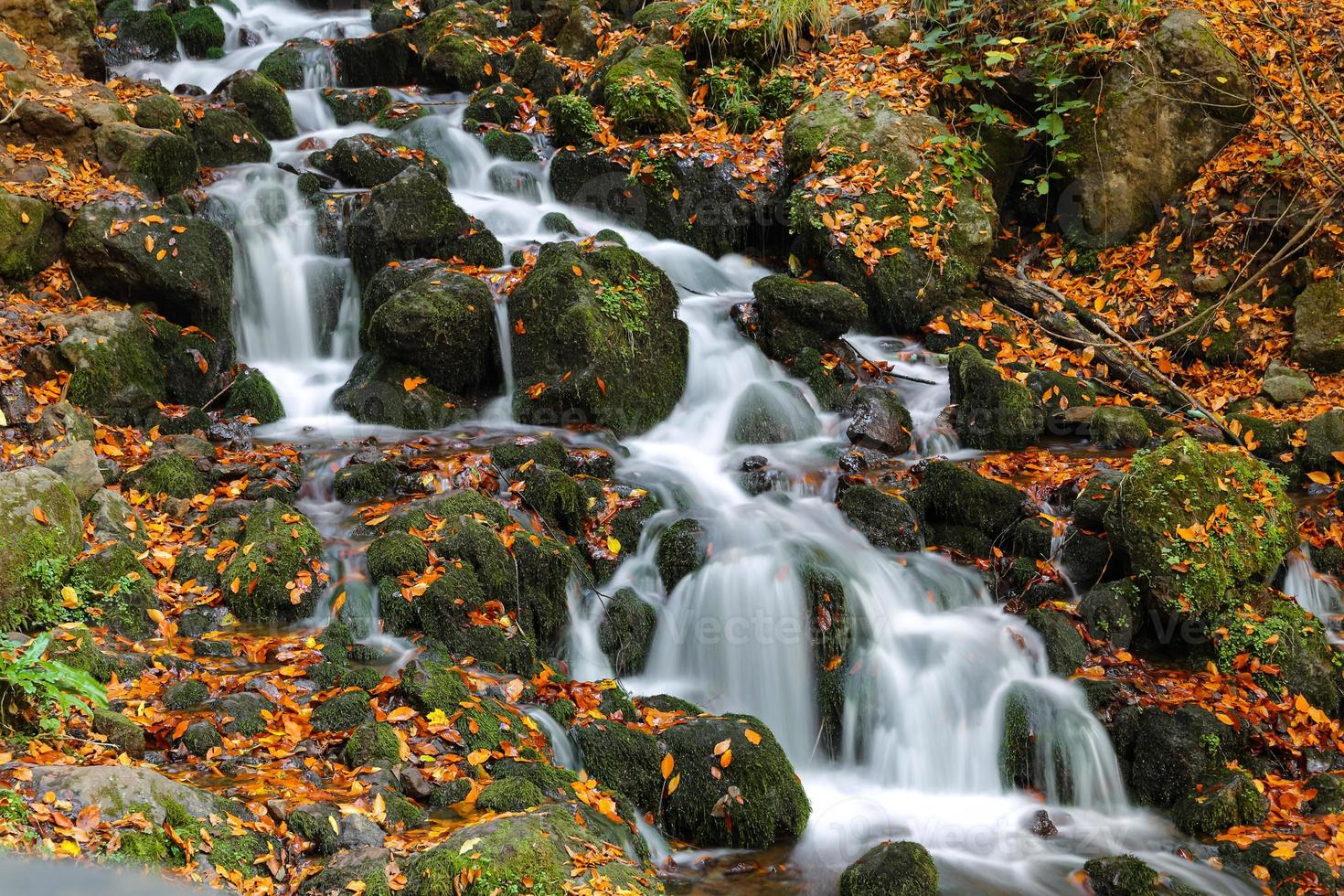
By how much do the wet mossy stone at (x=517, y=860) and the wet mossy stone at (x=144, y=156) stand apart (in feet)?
29.8

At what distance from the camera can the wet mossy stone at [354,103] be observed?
45.7 ft

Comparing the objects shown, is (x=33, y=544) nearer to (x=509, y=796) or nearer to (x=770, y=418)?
(x=509, y=796)

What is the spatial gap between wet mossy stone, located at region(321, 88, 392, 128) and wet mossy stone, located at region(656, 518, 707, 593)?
948 centimetres

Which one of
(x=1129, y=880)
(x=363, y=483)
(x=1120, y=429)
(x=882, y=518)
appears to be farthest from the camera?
(x=1120, y=429)

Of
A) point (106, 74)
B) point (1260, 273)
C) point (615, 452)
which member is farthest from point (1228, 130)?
point (106, 74)

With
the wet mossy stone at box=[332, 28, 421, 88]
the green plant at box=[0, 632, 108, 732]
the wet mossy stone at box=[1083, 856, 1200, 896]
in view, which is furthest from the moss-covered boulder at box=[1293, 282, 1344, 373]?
the wet mossy stone at box=[332, 28, 421, 88]

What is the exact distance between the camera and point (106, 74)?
42.9ft

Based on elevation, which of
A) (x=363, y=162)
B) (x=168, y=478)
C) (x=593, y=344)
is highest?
(x=363, y=162)

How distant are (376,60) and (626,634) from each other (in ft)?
39.4

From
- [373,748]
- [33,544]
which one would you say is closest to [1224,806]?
[373,748]

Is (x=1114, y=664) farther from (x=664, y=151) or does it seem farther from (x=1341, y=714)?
(x=664, y=151)

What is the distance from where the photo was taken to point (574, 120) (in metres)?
13.0

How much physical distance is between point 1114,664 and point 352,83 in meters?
13.9

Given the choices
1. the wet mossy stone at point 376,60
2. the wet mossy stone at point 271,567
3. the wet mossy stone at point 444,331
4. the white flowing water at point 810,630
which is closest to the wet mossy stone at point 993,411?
the white flowing water at point 810,630
